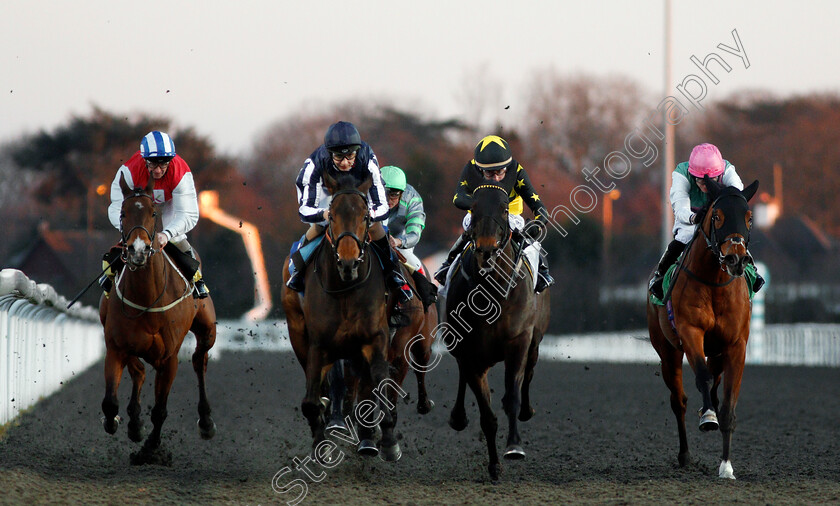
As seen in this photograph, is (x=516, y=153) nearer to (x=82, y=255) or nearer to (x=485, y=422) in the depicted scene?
(x=82, y=255)

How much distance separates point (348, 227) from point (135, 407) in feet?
8.33

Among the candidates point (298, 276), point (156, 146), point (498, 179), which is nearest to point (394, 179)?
point (498, 179)

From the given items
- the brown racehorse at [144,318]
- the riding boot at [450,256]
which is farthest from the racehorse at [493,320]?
the brown racehorse at [144,318]

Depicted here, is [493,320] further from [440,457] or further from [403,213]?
[403,213]

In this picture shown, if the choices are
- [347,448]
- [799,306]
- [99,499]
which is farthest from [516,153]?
[99,499]

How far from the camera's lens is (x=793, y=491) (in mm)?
6637

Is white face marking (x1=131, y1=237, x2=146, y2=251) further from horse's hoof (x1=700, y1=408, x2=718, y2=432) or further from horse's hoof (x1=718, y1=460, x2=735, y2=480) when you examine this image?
horse's hoof (x1=718, y1=460, x2=735, y2=480)

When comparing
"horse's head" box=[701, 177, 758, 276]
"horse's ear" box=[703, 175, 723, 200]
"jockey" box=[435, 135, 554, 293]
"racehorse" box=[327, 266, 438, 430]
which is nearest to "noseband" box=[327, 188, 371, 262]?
"jockey" box=[435, 135, 554, 293]

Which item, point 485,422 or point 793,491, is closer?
point 793,491

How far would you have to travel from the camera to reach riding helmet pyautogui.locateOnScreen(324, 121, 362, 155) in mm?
6910

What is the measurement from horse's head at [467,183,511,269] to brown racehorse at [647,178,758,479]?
1.59 metres

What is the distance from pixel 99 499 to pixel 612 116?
37405 mm

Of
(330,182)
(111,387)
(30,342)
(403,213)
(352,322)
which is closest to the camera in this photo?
(330,182)

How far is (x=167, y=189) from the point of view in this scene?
7922 millimetres
